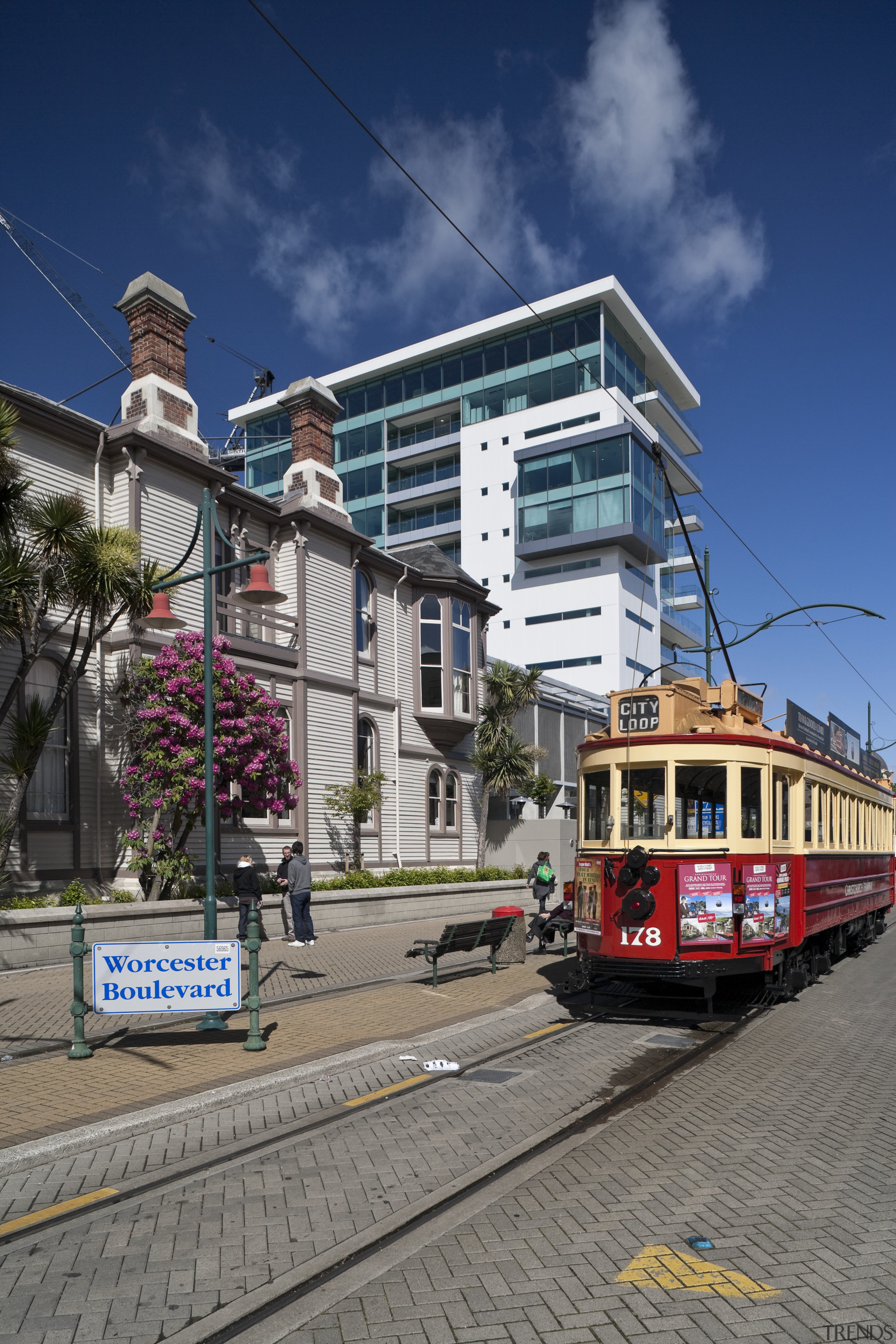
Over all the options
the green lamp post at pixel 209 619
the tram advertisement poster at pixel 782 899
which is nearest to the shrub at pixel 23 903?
the green lamp post at pixel 209 619

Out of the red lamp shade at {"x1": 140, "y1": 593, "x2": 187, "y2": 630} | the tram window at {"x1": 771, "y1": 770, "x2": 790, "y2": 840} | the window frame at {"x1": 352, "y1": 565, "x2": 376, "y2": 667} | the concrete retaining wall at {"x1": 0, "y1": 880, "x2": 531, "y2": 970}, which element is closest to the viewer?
the tram window at {"x1": 771, "y1": 770, "x2": 790, "y2": 840}

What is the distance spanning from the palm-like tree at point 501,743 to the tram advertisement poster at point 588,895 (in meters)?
19.1

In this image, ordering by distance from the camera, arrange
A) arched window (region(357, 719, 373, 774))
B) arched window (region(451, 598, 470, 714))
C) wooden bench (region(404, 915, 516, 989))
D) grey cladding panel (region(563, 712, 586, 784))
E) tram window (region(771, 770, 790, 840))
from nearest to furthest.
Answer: tram window (region(771, 770, 790, 840)) < wooden bench (region(404, 915, 516, 989)) < arched window (region(357, 719, 373, 774)) < arched window (region(451, 598, 470, 714)) < grey cladding panel (region(563, 712, 586, 784))

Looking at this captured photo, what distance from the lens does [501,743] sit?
1220 inches

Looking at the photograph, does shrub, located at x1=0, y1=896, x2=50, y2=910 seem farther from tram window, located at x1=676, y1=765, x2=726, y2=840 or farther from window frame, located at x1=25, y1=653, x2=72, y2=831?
tram window, located at x1=676, y1=765, x2=726, y2=840

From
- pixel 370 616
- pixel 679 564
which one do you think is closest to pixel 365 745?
pixel 370 616

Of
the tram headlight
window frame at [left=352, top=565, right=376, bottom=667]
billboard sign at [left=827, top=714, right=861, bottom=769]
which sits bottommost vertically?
the tram headlight

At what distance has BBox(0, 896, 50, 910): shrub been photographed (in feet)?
48.9

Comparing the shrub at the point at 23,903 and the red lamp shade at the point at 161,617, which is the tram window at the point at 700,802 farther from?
the shrub at the point at 23,903

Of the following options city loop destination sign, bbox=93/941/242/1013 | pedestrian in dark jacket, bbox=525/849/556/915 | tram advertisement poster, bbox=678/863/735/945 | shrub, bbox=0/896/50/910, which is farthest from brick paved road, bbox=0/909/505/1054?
tram advertisement poster, bbox=678/863/735/945

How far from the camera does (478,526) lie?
64.4 metres

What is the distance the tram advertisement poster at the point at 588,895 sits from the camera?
1098cm

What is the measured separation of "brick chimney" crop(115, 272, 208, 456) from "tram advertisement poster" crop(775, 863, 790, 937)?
14.6 metres

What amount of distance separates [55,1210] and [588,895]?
6.92 meters
